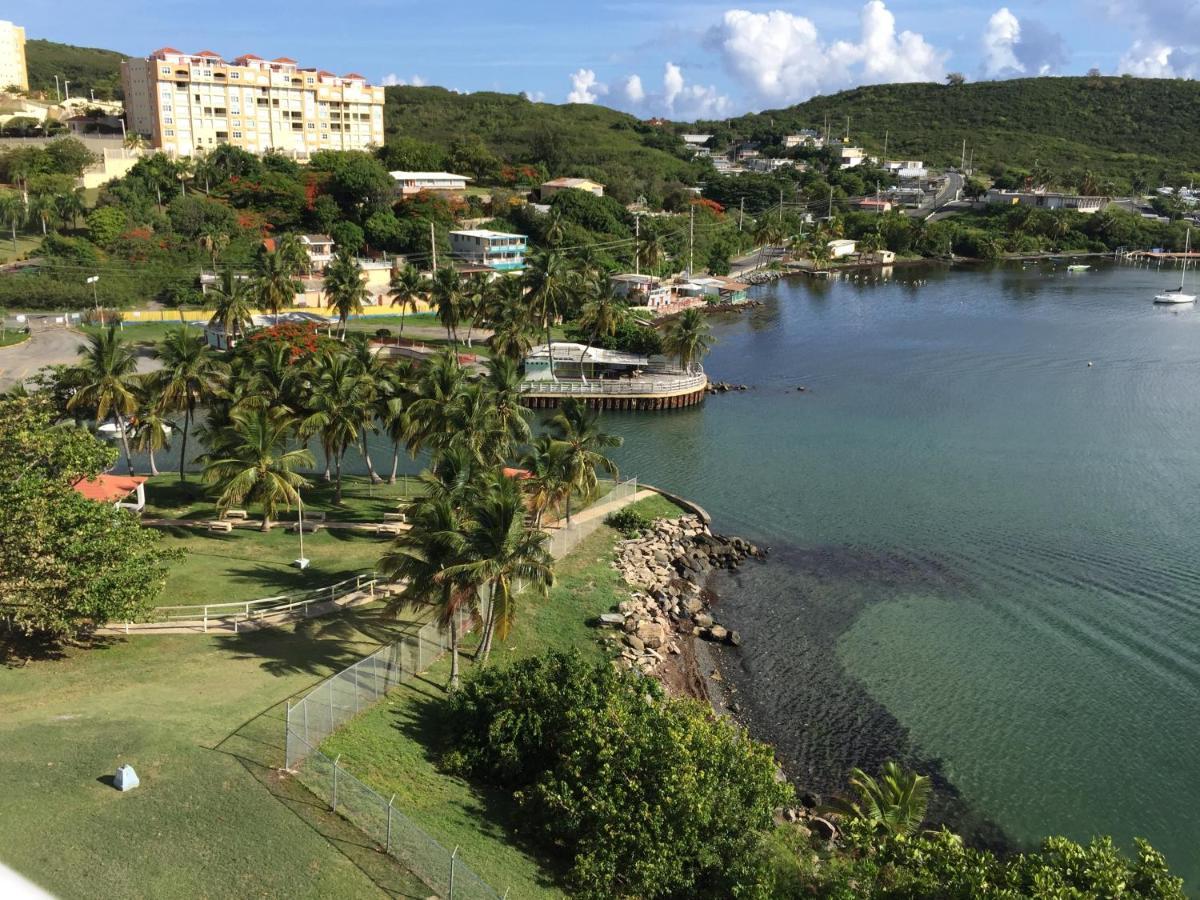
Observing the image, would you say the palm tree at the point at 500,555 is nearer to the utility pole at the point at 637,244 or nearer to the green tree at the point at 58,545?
the green tree at the point at 58,545

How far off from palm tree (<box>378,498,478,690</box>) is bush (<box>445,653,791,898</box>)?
2324 mm

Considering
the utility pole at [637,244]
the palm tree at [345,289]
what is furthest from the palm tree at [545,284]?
the utility pole at [637,244]

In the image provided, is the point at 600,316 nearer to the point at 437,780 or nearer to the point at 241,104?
the point at 437,780

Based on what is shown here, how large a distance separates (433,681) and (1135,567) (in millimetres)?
35143

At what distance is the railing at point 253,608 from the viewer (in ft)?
115

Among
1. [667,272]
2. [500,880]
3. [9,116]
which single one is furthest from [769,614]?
[9,116]

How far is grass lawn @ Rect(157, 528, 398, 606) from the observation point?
38.2 m

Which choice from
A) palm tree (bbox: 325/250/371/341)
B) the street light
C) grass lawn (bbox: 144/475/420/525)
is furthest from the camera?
the street light

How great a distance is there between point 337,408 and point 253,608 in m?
14.6

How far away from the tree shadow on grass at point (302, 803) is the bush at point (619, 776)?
185 inches

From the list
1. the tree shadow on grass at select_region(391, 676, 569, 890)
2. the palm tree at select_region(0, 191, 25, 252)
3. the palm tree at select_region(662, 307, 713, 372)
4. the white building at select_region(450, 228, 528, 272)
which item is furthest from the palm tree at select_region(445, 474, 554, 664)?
the palm tree at select_region(0, 191, 25, 252)

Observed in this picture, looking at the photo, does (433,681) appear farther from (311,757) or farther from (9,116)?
(9,116)

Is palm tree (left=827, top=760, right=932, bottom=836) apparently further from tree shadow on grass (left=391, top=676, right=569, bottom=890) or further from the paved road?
the paved road

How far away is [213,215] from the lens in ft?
421
